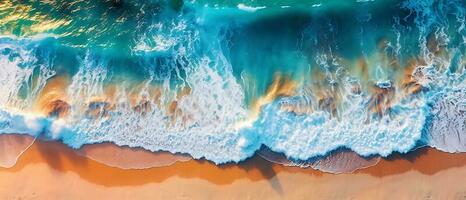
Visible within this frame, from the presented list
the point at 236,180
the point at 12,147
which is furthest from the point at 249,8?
the point at 12,147

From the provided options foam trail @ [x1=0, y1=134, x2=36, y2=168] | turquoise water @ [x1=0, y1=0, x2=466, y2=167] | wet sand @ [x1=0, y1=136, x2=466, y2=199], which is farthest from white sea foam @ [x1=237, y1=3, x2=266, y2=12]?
foam trail @ [x1=0, y1=134, x2=36, y2=168]

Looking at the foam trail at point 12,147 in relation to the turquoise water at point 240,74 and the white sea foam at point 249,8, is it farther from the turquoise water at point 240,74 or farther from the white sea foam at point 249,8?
the white sea foam at point 249,8

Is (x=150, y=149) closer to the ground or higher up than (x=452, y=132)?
closer to the ground

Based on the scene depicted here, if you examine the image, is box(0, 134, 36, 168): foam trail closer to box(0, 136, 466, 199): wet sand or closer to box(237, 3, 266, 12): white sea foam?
box(0, 136, 466, 199): wet sand

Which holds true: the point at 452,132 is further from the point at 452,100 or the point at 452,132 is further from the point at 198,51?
the point at 198,51

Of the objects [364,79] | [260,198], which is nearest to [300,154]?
[260,198]
